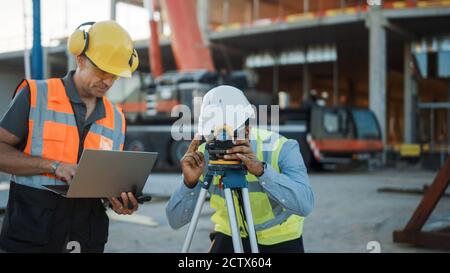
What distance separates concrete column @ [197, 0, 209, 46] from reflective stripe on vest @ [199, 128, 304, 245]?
23.0 m

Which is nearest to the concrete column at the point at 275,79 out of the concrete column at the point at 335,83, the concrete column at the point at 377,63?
the concrete column at the point at 335,83

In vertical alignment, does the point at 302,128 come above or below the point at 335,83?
below

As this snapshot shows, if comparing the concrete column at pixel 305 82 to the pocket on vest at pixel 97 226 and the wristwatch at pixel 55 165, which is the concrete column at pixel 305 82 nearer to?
the pocket on vest at pixel 97 226

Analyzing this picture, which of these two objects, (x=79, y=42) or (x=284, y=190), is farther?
(x=79, y=42)

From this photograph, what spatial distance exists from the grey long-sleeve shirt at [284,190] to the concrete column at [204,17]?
23.1m

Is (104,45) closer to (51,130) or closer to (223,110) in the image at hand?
(51,130)

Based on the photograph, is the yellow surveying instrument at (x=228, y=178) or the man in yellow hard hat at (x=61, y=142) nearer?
the yellow surveying instrument at (x=228, y=178)

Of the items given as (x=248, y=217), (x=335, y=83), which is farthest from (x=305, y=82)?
(x=248, y=217)

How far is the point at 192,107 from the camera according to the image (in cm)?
1361

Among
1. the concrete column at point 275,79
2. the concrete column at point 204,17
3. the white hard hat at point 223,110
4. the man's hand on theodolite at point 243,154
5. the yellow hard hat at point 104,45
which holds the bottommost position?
the man's hand on theodolite at point 243,154

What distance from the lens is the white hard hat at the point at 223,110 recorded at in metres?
2.03

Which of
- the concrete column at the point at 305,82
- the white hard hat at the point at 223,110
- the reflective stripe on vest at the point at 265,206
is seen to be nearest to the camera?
the white hard hat at the point at 223,110

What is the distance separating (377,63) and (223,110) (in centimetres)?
1981
